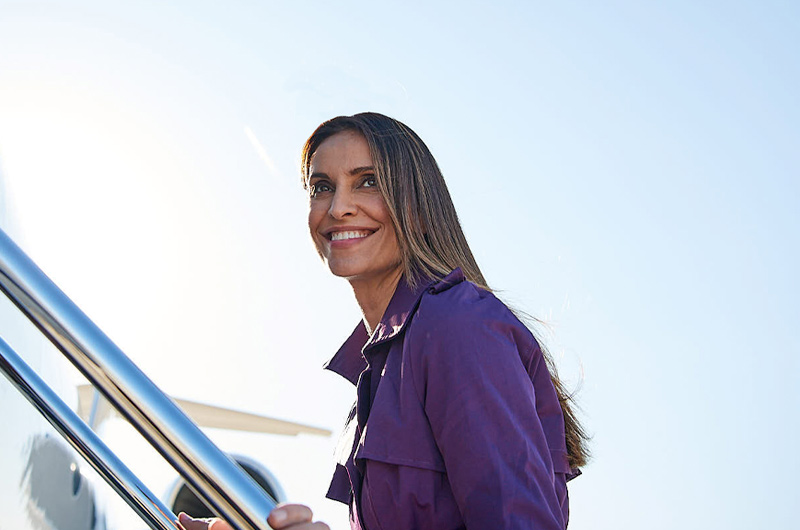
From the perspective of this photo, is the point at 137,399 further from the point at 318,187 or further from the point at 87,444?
the point at 318,187

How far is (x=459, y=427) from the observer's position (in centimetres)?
152

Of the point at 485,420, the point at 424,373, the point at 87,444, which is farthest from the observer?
the point at 424,373

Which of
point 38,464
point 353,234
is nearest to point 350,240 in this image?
point 353,234

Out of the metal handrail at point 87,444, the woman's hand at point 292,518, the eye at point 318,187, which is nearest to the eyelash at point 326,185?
the eye at point 318,187

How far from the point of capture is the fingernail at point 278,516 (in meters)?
0.90

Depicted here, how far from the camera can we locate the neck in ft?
7.22

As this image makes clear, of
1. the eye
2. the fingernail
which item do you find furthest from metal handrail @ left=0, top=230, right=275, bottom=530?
the eye

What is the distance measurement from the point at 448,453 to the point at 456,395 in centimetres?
12

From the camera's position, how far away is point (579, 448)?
2.01m

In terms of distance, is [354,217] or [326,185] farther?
[326,185]

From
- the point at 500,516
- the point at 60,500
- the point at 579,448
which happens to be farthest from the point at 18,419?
the point at 579,448

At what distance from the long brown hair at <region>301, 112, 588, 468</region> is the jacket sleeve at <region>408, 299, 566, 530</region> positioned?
0.40m

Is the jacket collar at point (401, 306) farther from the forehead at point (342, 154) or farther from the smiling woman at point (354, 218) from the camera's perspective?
the forehead at point (342, 154)

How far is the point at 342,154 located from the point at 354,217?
201mm
